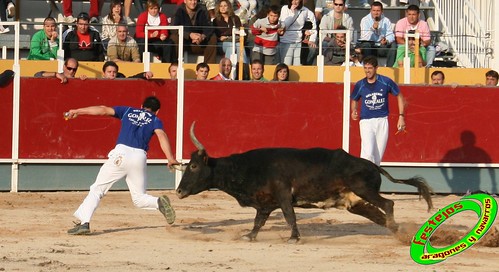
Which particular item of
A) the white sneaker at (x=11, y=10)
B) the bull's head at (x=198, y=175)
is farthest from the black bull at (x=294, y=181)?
the white sneaker at (x=11, y=10)

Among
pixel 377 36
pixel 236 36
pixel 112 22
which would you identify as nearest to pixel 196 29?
pixel 236 36

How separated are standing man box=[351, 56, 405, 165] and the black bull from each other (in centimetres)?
268

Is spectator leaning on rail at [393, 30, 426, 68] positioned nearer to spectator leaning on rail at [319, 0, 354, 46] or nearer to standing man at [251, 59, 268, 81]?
spectator leaning on rail at [319, 0, 354, 46]

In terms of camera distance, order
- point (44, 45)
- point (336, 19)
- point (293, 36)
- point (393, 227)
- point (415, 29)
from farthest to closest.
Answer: point (336, 19)
point (415, 29)
point (293, 36)
point (44, 45)
point (393, 227)

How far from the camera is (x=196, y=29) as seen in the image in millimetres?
18516

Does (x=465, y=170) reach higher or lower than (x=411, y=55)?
lower

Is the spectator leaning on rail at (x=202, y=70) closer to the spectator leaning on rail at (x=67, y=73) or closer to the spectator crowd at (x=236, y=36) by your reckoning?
the spectator crowd at (x=236, y=36)

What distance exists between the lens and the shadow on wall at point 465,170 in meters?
18.0

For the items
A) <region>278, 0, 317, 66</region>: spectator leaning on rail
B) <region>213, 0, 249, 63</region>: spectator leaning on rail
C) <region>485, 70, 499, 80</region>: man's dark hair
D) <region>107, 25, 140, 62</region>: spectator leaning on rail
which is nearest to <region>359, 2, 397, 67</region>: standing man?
<region>278, 0, 317, 66</region>: spectator leaning on rail

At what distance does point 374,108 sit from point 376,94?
177mm

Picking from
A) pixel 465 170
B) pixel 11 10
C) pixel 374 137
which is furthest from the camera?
pixel 11 10

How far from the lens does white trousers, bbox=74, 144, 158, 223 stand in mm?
12852

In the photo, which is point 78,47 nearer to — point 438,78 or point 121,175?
point 438,78

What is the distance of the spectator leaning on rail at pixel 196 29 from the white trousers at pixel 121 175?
18.5 ft
